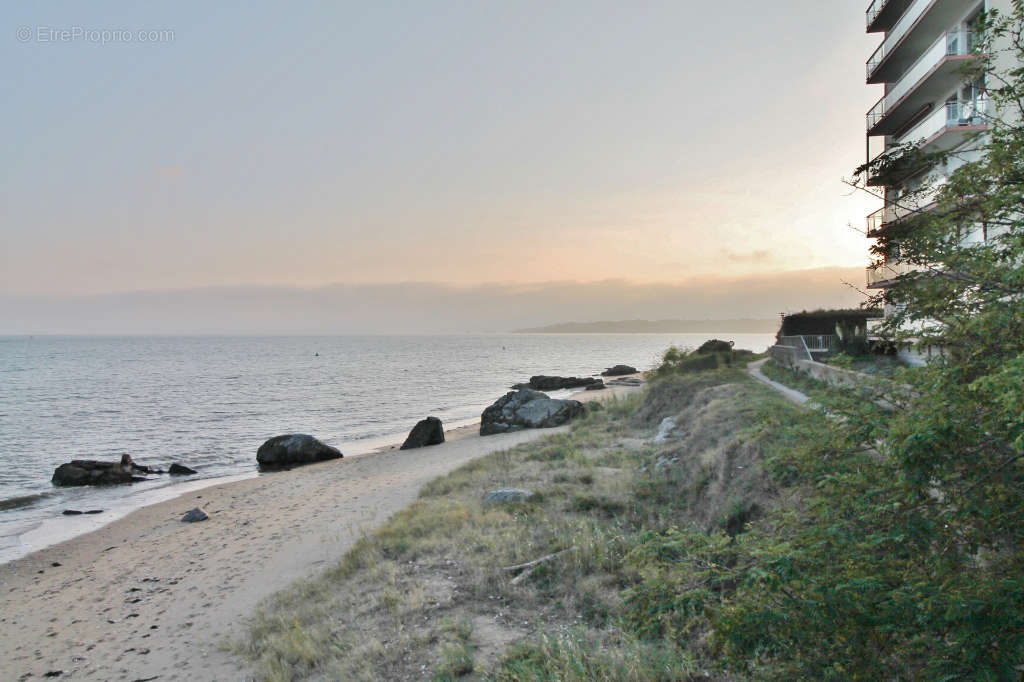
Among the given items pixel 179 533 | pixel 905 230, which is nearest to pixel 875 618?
pixel 905 230

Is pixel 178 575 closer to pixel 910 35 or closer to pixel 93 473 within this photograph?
pixel 93 473

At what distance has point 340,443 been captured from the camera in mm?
34906

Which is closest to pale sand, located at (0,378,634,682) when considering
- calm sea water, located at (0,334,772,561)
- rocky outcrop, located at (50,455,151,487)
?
calm sea water, located at (0,334,772,561)

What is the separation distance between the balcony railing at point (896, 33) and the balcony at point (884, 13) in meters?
0.28

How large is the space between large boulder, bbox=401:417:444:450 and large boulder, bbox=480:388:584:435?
2639 mm

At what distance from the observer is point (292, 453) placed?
29.1m

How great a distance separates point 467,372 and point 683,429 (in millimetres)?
73412

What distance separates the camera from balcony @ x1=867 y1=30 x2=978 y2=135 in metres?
22.1

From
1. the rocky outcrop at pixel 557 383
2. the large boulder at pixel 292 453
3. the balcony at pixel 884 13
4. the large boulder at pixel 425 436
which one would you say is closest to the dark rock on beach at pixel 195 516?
the large boulder at pixel 292 453

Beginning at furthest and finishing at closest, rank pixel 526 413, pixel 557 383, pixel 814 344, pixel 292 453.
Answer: pixel 557 383 → pixel 526 413 → pixel 814 344 → pixel 292 453

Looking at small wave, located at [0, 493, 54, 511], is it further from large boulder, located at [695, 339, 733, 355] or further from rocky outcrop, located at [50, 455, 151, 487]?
large boulder, located at [695, 339, 733, 355]

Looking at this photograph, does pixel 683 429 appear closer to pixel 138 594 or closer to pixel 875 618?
pixel 138 594

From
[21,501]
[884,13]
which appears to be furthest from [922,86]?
[21,501]

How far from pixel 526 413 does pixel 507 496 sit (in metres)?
17.5
